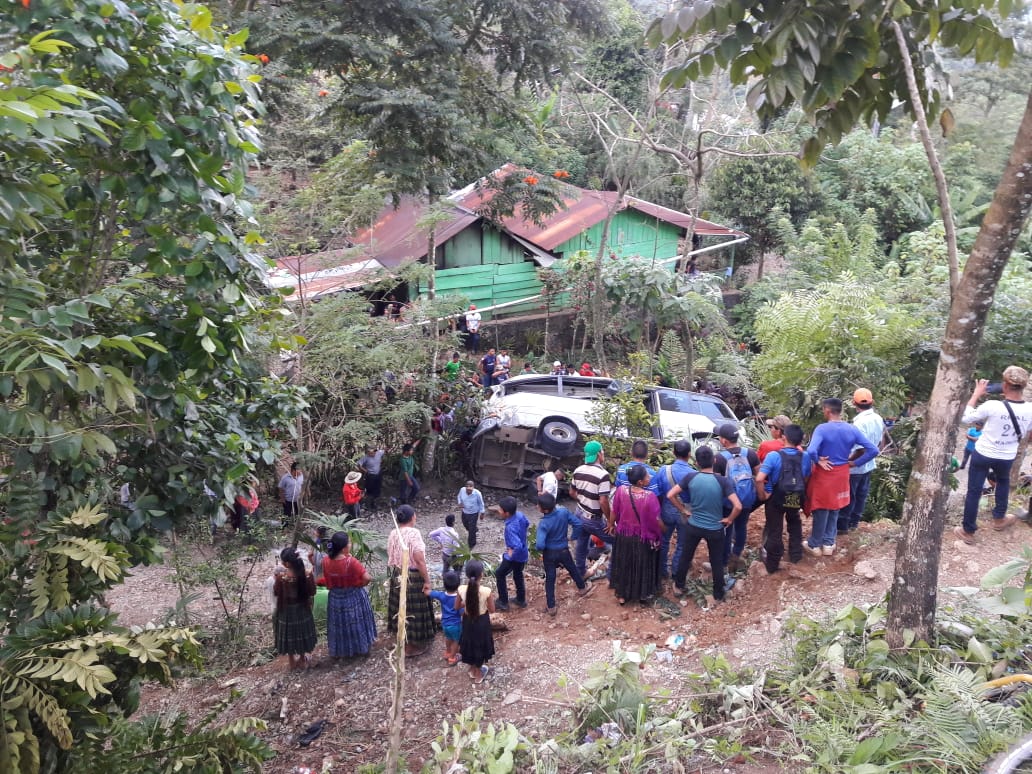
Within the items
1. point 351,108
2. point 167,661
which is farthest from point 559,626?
point 351,108

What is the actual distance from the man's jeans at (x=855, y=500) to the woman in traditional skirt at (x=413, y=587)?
375 centimetres

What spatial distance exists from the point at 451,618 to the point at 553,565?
101cm

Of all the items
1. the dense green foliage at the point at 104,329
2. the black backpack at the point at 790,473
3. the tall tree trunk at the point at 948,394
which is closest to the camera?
the dense green foliage at the point at 104,329

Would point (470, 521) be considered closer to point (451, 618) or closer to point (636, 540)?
point (451, 618)

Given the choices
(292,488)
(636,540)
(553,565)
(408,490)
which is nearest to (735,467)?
(636,540)

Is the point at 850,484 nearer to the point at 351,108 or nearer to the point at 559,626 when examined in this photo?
the point at 559,626

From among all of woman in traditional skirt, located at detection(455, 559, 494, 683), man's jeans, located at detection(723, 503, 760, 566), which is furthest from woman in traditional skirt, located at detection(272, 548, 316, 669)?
man's jeans, located at detection(723, 503, 760, 566)

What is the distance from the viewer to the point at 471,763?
12.3 feet

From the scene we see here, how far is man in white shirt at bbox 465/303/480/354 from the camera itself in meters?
14.8

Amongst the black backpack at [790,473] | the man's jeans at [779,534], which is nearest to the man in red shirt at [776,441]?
the black backpack at [790,473]

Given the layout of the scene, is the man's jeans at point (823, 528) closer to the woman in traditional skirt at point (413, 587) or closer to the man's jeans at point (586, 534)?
the man's jeans at point (586, 534)

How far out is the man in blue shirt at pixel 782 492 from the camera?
19.3ft

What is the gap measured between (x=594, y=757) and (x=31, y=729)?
8.25ft

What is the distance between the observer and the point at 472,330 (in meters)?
14.9
